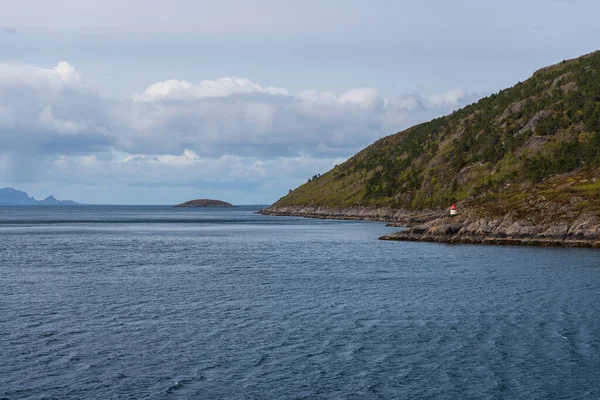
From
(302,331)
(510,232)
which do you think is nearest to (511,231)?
(510,232)

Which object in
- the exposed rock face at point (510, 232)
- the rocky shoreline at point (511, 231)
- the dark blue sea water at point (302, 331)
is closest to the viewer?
the dark blue sea water at point (302, 331)

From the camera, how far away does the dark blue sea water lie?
109ft

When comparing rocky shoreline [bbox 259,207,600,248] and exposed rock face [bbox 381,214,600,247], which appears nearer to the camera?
exposed rock face [bbox 381,214,600,247]

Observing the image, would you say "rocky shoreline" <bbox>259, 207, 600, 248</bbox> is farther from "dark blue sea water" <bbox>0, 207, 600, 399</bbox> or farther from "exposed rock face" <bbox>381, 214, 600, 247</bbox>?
"dark blue sea water" <bbox>0, 207, 600, 399</bbox>

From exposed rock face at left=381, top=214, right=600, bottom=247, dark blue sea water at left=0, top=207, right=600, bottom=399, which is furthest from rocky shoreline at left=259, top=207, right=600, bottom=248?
dark blue sea water at left=0, top=207, right=600, bottom=399

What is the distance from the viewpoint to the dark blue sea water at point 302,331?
33.2 meters

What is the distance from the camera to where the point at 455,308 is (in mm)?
54844

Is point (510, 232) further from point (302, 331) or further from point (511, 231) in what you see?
point (302, 331)

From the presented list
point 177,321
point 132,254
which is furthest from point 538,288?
point 132,254

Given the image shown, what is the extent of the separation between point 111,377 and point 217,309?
19978mm

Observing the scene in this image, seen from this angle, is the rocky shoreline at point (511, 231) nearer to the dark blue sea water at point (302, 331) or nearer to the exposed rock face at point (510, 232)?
the exposed rock face at point (510, 232)

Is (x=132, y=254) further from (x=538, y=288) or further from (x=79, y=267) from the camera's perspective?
(x=538, y=288)

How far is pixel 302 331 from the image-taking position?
148 ft

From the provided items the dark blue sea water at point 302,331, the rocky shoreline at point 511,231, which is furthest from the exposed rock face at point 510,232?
the dark blue sea water at point 302,331
